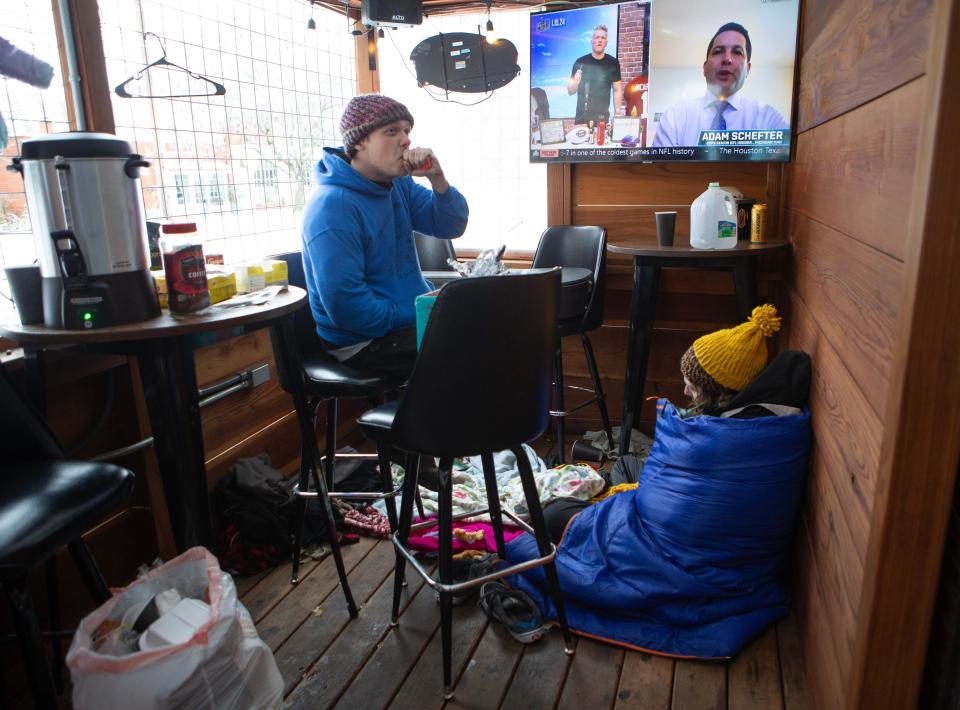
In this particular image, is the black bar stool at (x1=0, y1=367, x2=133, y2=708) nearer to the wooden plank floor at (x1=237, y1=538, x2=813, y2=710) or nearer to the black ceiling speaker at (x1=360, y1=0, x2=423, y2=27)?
the wooden plank floor at (x1=237, y1=538, x2=813, y2=710)

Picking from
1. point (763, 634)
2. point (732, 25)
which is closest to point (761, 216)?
point (732, 25)

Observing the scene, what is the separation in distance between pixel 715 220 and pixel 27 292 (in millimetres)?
2205

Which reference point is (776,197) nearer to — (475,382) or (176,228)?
(475,382)

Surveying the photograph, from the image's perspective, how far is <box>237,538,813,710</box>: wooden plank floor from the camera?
1.63 meters

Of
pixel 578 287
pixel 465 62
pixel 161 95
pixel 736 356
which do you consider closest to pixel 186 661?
pixel 736 356

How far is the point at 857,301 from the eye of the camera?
1391mm

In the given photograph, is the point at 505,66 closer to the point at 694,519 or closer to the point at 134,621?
the point at 694,519

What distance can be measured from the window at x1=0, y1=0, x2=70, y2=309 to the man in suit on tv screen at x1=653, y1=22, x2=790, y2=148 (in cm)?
229

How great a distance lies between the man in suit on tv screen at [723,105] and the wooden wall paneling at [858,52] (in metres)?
0.23

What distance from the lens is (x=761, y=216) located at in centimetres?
264

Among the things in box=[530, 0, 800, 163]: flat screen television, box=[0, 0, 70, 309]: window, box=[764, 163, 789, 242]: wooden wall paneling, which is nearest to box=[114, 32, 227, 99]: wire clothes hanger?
box=[0, 0, 70, 309]: window

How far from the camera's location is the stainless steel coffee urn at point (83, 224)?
1319 mm

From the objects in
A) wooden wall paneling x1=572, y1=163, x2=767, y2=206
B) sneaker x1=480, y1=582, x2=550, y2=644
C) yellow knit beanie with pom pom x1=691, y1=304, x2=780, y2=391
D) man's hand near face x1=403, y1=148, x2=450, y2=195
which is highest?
man's hand near face x1=403, y1=148, x2=450, y2=195

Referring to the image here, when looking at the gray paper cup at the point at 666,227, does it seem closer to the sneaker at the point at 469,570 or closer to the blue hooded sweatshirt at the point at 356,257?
the blue hooded sweatshirt at the point at 356,257
